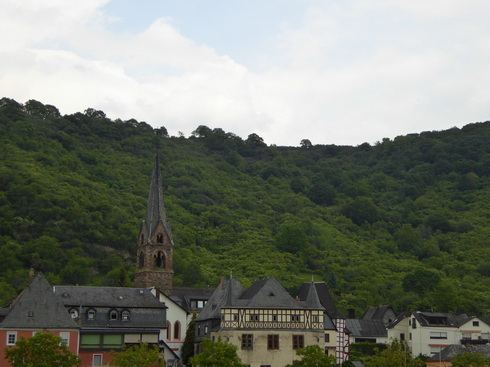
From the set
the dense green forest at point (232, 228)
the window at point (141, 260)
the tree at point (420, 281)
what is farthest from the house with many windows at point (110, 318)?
the tree at point (420, 281)

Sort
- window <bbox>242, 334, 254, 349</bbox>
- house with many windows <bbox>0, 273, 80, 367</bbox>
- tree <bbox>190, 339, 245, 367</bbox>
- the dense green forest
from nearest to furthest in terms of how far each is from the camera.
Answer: tree <bbox>190, 339, 245, 367</bbox>
house with many windows <bbox>0, 273, 80, 367</bbox>
window <bbox>242, 334, 254, 349</bbox>
the dense green forest

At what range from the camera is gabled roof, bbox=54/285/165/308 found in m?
78.4

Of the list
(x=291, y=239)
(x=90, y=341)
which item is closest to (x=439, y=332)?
(x=90, y=341)

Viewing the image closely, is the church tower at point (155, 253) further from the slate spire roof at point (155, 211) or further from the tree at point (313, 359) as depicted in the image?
the tree at point (313, 359)

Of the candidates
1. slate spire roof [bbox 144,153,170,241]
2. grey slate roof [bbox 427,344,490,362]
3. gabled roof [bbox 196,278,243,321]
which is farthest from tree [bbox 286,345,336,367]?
slate spire roof [bbox 144,153,170,241]

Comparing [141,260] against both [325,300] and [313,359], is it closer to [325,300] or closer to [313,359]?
[325,300]

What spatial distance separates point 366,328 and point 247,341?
1256 inches

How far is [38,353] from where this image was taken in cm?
6256

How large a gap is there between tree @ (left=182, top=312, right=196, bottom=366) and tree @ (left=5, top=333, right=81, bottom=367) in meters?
20.3

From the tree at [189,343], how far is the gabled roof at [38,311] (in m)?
13.4

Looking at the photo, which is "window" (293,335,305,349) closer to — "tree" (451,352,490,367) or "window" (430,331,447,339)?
"tree" (451,352,490,367)

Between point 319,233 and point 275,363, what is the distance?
8713 cm

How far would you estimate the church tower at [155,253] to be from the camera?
333 feet

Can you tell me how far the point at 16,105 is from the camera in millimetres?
197250
